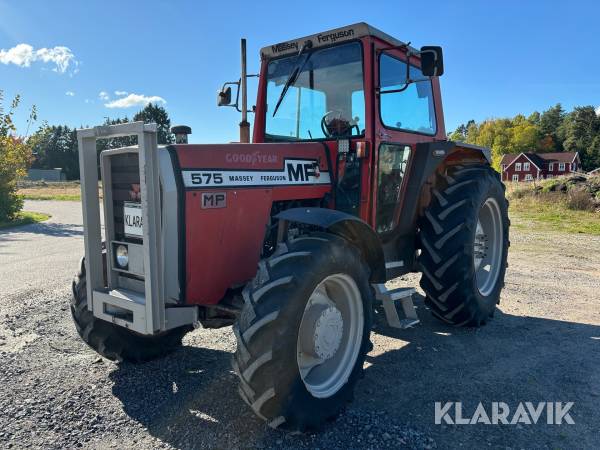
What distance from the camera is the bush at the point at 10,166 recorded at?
597 inches

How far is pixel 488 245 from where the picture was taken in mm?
5445

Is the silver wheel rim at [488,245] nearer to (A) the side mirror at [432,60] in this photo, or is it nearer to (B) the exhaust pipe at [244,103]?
(A) the side mirror at [432,60]

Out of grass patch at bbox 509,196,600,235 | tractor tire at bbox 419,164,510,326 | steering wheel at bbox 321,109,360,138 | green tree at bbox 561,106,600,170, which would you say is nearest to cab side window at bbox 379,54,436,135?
steering wheel at bbox 321,109,360,138

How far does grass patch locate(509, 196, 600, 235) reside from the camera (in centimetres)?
1245

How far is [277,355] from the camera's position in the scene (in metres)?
2.55

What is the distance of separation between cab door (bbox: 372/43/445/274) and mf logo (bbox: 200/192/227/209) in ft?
4.65

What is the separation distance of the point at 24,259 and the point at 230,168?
708cm

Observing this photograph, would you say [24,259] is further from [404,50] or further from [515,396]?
[515,396]

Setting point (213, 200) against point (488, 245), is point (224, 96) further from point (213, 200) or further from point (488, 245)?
point (488, 245)

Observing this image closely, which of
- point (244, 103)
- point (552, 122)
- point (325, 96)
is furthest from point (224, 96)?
point (552, 122)

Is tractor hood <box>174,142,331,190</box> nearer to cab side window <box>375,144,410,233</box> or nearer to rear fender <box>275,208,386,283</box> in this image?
rear fender <box>275,208,386,283</box>

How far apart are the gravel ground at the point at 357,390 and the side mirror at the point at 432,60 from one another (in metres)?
2.33

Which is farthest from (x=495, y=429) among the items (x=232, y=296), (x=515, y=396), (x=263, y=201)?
(x=263, y=201)

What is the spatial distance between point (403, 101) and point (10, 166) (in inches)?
611
